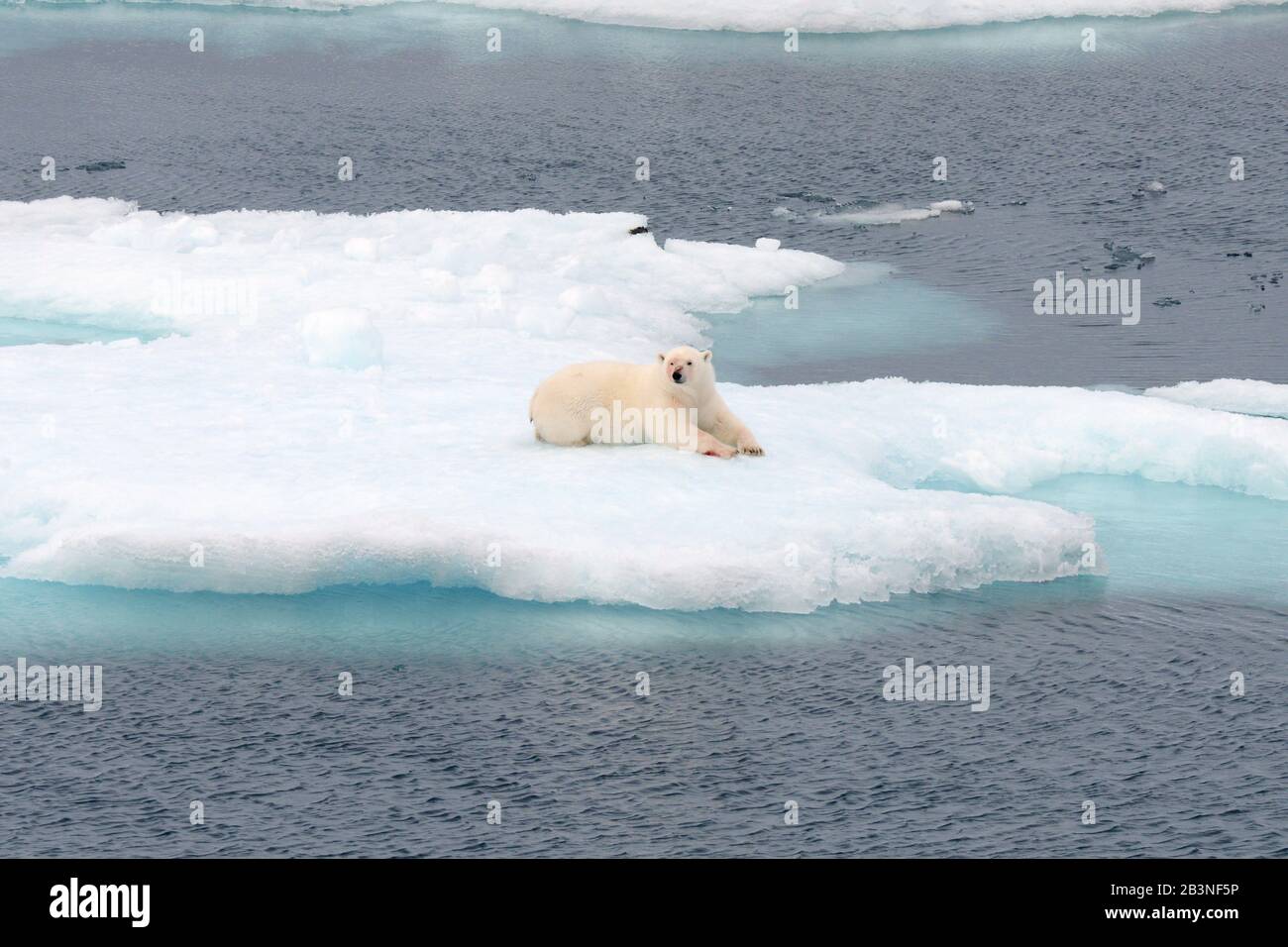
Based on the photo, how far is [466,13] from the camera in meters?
32.1

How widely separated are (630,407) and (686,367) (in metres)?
0.48

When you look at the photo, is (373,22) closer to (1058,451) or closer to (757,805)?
(1058,451)

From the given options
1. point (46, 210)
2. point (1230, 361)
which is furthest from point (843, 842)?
point (46, 210)

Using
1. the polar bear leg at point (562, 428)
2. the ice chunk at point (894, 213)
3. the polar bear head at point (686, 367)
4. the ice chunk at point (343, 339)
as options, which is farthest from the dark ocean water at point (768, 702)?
the ice chunk at point (343, 339)

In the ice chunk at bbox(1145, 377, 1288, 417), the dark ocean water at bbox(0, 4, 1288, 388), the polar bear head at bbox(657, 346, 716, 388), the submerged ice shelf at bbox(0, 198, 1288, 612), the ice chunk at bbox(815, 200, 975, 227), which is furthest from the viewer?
the ice chunk at bbox(815, 200, 975, 227)

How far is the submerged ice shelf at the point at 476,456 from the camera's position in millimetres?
9141

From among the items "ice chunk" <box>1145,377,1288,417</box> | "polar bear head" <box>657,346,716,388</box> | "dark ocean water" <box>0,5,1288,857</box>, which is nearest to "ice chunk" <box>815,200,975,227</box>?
"dark ocean water" <box>0,5,1288,857</box>

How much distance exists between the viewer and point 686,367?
34.0 feet

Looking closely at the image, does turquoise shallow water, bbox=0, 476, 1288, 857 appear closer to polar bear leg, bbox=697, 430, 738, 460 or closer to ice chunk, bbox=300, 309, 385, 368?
polar bear leg, bbox=697, 430, 738, 460

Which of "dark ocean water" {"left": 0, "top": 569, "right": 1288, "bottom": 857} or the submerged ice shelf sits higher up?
the submerged ice shelf

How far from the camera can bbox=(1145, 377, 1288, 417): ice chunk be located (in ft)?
43.3

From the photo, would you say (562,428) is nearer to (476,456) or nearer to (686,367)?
(476,456)
